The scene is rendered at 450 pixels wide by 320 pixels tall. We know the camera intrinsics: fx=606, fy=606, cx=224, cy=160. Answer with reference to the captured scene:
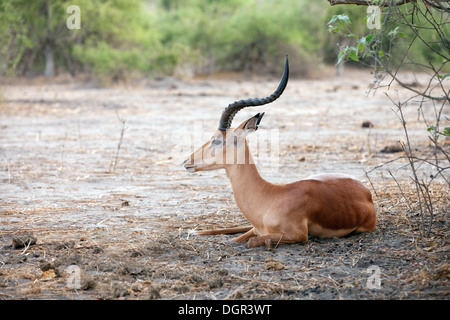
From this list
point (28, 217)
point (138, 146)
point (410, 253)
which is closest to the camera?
point (410, 253)

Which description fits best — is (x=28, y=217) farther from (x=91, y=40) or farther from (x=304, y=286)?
(x=91, y=40)

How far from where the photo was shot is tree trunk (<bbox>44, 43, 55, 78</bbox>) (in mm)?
29500

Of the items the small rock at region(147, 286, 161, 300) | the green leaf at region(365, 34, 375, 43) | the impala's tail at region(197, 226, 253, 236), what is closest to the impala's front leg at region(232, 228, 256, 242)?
the impala's tail at region(197, 226, 253, 236)

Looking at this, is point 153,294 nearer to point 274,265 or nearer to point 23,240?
point 274,265

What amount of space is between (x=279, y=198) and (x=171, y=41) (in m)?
29.6

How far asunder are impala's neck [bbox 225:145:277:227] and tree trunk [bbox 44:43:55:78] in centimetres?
2567

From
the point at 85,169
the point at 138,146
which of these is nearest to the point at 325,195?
the point at 85,169

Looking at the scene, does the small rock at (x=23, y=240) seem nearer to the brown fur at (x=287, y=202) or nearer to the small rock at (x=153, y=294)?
the brown fur at (x=287, y=202)

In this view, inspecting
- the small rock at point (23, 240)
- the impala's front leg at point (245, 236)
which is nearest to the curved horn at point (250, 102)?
the impala's front leg at point (245, 236)

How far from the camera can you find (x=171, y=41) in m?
34.0

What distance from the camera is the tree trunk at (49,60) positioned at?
29500mm

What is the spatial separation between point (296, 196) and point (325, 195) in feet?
0.92

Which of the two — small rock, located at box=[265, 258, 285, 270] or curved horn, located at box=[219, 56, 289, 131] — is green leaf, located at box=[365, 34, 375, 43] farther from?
small rock, located at box=[265, 258, 285, 270]
